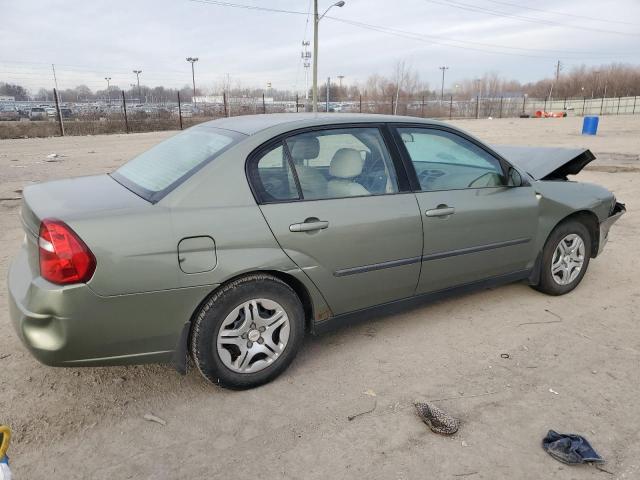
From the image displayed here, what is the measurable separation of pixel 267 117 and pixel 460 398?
2232 millimetres

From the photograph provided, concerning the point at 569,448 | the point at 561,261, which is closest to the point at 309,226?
the point at 569,448

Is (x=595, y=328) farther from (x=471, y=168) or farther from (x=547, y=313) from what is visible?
(x=471, y=168)

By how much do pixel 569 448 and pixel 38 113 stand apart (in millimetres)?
44364

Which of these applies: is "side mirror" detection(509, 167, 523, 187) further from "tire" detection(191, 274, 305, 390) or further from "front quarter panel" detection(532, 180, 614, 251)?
"tire" detection(191, 274, 305, 390)

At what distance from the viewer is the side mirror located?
3.82 meters

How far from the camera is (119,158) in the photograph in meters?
14.0

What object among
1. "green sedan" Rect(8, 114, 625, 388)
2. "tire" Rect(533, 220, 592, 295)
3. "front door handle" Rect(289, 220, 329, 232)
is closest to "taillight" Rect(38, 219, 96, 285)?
"green sedan" Rect(8, 114, 625, 388)

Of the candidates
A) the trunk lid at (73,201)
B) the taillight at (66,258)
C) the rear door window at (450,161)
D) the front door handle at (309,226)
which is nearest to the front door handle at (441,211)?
the rear door window at (450,161)

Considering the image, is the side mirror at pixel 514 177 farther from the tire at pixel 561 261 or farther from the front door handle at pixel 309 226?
the front door handle at pixel 309 226

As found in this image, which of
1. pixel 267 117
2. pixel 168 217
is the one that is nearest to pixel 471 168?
pixel 267 117

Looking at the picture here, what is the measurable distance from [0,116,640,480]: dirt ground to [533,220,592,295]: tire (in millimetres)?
273

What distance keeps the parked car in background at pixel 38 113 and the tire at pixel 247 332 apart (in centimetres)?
4014

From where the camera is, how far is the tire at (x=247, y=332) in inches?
105

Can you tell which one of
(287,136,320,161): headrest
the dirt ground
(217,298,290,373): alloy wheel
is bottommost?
the dirt ground
